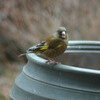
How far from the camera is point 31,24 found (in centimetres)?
830

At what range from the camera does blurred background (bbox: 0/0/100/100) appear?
25.6 feet

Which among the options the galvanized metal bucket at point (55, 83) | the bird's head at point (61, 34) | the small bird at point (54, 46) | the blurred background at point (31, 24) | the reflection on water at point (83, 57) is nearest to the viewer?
the galvanized metal bucket at point (55, 83)

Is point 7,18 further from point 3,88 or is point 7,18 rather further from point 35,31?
point 3,88

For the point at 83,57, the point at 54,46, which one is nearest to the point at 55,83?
the point at 54,46

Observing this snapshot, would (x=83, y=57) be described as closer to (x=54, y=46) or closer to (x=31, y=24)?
(x=54, y=46)

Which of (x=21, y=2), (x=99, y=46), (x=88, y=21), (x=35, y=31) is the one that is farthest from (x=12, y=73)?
(x=99, y=46)

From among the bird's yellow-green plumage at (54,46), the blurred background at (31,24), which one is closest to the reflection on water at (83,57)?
the bird's yellow-green plumage at (54,46)

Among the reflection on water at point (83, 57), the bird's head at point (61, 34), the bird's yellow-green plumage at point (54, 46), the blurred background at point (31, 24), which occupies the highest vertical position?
the bird's head at point (61, 34)

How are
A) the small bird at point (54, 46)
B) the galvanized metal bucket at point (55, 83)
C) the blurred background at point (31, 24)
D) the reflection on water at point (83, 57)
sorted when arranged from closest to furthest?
1. the galvanized metal bucket at point (55, 83)
2. the small bird at point (54, 46)
3. the reflection on water at point (83, 57)
4. the blurred background at point (31, 24)

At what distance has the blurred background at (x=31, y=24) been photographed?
308 inches

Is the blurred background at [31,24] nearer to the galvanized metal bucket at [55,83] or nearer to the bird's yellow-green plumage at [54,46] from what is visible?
the bird's yellow-green plumage at [54,46]

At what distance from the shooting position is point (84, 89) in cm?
275

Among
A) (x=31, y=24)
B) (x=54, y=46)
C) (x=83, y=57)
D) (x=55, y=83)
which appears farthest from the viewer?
(x=31, y=24)

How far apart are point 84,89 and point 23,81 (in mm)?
595
